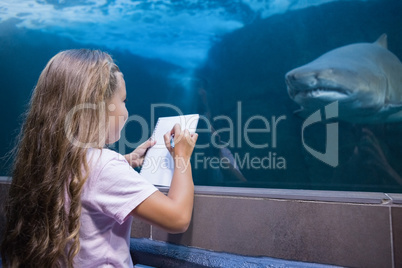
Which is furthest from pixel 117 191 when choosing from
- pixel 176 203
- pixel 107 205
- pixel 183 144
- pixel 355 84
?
pixel 355 84

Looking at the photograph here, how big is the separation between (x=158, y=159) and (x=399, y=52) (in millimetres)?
8158

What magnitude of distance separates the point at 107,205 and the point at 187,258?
36cm

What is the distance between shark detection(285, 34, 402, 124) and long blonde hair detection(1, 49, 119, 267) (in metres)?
3.71

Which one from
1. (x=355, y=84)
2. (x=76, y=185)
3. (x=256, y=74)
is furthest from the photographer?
(x=256, y=74)

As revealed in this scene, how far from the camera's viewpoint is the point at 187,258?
868 millimetres

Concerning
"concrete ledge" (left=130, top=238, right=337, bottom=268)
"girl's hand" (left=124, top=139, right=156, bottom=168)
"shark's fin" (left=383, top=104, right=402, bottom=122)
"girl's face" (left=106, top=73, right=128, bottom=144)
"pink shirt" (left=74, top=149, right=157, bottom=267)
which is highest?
"shark's fin" (left=383, top=104, right=402, bottom=122)

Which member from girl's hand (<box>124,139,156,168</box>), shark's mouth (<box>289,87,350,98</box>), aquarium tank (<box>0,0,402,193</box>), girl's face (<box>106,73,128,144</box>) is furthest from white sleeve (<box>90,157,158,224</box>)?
shark's mouth (<box>289,87,350,98</box>)

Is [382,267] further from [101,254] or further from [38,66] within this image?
[38,66]

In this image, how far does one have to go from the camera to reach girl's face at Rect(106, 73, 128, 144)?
765mm

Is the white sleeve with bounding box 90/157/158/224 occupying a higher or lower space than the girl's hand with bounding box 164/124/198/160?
lower

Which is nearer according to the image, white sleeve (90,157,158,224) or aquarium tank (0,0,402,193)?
white sleeve (90,157,158,224)

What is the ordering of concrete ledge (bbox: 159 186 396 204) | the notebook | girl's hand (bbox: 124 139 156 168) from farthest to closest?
girl's hand (bbox: 124 139 156 168) → the notebook → concrete ledge (bbox: 159 186 396 204)

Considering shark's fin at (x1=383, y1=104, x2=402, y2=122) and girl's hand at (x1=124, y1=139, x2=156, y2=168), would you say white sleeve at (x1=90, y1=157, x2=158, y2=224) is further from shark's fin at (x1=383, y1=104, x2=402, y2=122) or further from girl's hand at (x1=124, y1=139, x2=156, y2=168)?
shark's fin at (x1=383, y1=104, x2=402, y2=122)

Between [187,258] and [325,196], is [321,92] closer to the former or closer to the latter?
[325,196]
